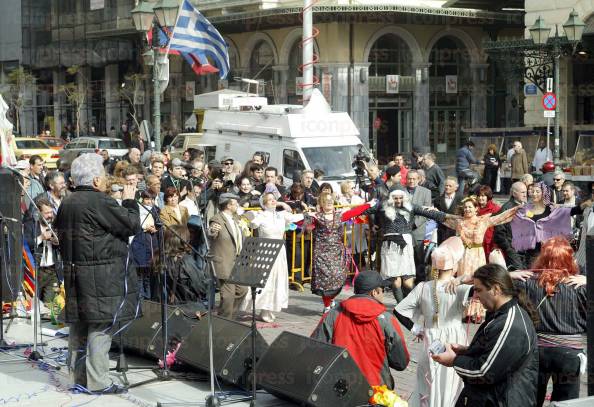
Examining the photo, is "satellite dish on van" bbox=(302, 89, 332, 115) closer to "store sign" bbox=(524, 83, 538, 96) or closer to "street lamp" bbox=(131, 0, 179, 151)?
"street lamp" bbox=(131, 0, 179, 151)

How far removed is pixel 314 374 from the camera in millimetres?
8008

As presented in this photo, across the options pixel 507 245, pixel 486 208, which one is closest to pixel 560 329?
pixel 507 245

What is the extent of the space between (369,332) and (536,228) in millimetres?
5709

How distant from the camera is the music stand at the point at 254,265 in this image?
852cm

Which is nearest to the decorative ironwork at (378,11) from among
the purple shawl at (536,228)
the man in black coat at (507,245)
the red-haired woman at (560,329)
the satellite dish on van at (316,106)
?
the satellite dish on van at (316,106)

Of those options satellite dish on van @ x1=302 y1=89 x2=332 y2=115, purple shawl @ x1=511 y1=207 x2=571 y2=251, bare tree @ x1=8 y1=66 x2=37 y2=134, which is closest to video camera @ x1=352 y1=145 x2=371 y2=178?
satellite dish on van @ x1=302 y1=89 x2=332 y2=115

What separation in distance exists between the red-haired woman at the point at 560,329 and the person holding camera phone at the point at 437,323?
0.74 m

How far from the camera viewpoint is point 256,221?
1373 centimetres

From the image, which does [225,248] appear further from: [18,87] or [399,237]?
[18,87]

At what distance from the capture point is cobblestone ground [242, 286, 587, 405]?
9.91 metres

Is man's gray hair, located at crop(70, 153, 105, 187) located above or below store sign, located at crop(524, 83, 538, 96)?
below

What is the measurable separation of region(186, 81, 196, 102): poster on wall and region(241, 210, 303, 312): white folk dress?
34405mm

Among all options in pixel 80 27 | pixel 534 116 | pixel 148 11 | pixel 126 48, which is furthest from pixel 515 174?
pixel 80 27

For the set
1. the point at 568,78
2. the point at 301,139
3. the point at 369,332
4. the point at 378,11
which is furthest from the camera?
the point at 378,11
